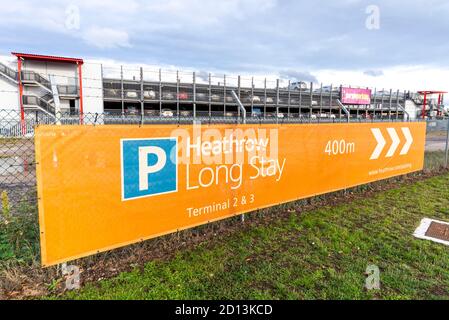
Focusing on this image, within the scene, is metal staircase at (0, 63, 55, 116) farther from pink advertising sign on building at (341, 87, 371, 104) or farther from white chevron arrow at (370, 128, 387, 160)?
pink advertising sign on building at (341, 87, 371, 104)

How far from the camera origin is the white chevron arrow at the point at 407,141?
833 cm

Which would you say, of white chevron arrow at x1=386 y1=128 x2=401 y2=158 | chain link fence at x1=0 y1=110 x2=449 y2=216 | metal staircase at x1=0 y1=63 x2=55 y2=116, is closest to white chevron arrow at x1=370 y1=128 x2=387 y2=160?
white chevron arrow at x1=386 y1=128 x2=401 y2=158

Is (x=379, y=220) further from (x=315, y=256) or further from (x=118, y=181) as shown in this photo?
(x=118, y=181)

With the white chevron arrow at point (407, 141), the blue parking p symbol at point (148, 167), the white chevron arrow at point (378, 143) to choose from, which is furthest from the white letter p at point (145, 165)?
the white chevron arrow at point (407, 141)

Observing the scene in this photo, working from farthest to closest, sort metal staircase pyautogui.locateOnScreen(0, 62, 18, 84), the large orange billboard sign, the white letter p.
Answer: metal staircase pyautogui.locateOnScreen(0, 62, 18, 84), the white letter p, the large orange billboard sign

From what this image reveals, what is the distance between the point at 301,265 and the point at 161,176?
2.08 meters

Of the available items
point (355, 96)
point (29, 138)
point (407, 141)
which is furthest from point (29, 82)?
point (355, 96)

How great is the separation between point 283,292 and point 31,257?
284 centimetres

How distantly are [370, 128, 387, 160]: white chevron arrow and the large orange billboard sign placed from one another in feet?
4.78

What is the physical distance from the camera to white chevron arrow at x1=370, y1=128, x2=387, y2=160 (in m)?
7.27

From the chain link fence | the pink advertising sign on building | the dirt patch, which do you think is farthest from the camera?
the pink advertising sign on building
